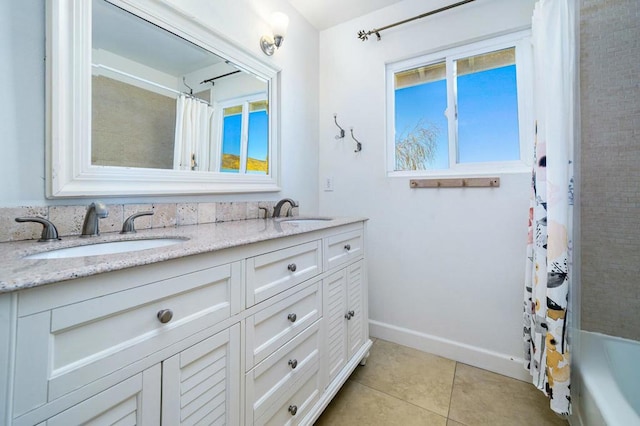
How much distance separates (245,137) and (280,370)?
1.22 metres

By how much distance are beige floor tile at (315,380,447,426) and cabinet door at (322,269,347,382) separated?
0.19 metres

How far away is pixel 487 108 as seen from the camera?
1713 millimetres

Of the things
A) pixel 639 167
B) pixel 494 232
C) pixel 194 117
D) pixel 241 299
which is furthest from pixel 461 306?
pixel 194 117

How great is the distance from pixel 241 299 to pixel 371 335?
1.51 metres

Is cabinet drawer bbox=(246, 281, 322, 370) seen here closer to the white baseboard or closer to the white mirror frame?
the white mirror frame

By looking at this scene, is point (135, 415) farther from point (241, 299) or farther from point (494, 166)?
point (494, 166)

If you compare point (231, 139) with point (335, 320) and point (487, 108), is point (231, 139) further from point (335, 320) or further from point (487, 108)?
point (487, 108)

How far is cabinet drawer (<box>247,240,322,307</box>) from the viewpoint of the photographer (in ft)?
2.90

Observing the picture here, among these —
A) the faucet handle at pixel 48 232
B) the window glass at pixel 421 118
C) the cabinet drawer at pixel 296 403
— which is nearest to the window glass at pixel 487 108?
Answer: the window glass at pixel 421 118

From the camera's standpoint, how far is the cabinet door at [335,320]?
4.17 feet

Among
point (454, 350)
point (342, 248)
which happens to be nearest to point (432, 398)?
point (454, 350)

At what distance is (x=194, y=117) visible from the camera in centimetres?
131

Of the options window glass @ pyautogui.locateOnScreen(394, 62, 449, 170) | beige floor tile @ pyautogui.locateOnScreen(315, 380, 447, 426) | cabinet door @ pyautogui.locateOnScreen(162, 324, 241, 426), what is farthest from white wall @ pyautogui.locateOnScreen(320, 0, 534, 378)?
cabinet door @ pyautogui.locateOnScreen(162, 324, 241, 426)

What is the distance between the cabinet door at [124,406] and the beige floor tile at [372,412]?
0.92 m
